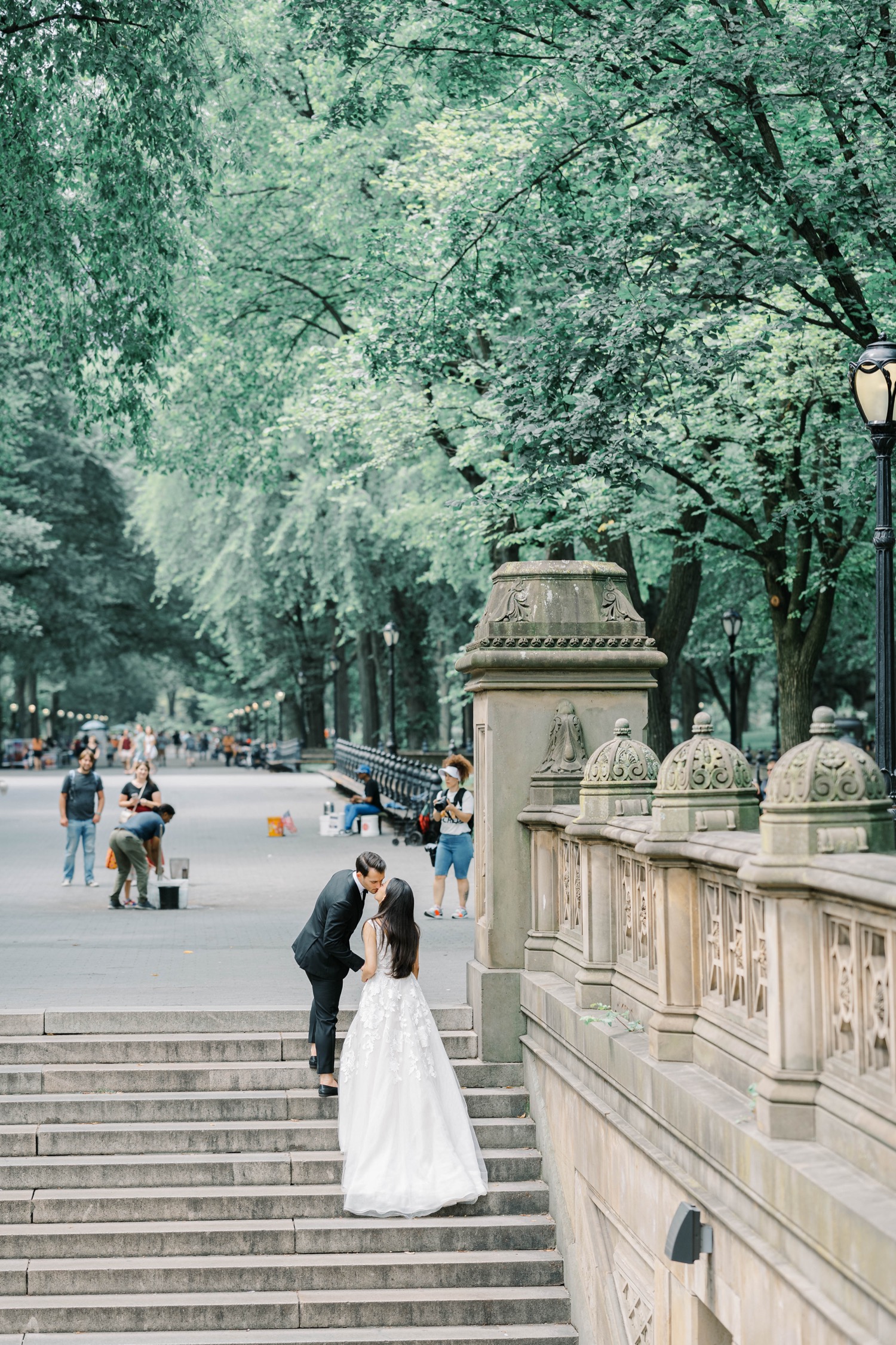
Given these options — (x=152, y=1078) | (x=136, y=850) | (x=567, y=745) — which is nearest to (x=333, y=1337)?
(x=152, y=1078)

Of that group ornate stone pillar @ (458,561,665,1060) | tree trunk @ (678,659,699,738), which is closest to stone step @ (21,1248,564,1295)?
ornate stone pillar @ (458,561,665,1060)

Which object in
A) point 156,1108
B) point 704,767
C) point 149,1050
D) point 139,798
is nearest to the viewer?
point 704,767

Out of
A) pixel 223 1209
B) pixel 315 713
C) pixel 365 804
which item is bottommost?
pixel 223 1209

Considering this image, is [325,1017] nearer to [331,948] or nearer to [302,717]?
[331,948]

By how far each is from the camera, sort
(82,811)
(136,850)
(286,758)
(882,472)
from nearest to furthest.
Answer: (882,472), (136,850), (82,811), (286,758)

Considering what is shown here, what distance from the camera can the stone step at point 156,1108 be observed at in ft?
30.2

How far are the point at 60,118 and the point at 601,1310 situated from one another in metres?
12.4

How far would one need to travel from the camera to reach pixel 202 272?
819 inches

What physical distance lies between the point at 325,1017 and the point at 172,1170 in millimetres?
1265

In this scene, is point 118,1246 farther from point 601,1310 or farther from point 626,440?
point 626,440

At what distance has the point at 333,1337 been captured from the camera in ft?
26.1

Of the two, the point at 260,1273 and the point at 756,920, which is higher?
the point at 756,920

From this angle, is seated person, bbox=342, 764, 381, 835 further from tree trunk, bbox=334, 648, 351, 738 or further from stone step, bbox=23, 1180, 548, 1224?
tree trunk, bbox=334, 648, 351, 738

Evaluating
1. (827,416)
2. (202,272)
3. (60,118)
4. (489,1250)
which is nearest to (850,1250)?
(489,1250)
